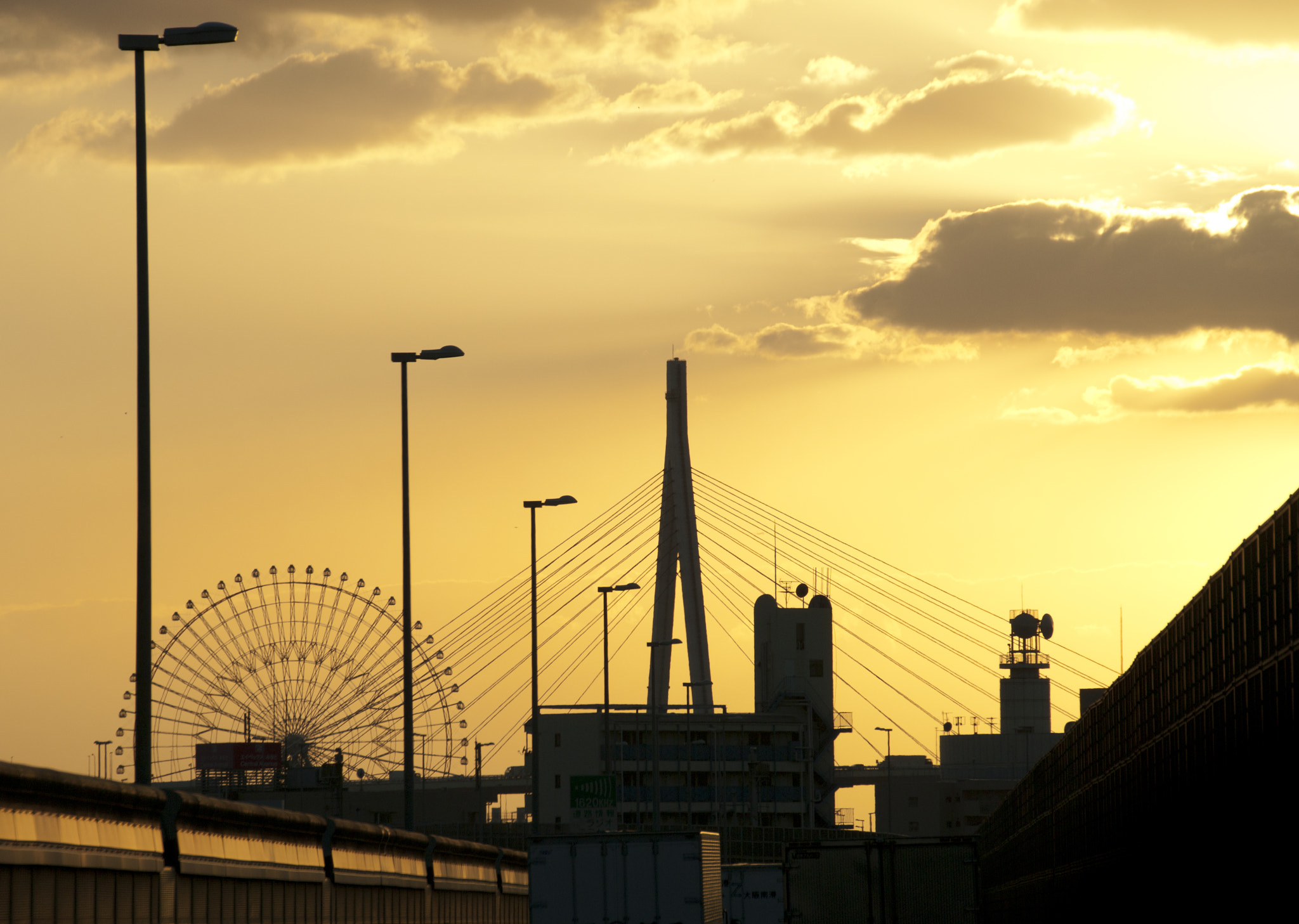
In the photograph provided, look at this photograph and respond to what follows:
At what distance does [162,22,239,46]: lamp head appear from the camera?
25.6 m

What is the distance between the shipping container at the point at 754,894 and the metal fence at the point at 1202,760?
7.67 m

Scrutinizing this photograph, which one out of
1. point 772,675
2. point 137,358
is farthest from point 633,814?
point 137,358

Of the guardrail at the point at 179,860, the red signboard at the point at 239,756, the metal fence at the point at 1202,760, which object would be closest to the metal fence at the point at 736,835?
the red signboard at the point at 239,756

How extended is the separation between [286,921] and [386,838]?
6.14 meters

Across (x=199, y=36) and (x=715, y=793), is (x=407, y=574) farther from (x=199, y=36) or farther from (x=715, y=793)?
(x=715, y=793)

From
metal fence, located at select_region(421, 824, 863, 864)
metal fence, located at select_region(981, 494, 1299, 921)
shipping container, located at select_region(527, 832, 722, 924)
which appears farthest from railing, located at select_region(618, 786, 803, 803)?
shipping container, located at select_region(527, 832, 722, 924)

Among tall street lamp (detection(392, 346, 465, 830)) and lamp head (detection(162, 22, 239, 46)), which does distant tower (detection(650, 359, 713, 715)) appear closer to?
tall street lamp (detection(392, 346, 465, 830))

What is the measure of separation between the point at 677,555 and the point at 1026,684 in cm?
9221

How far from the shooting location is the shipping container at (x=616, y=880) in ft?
110

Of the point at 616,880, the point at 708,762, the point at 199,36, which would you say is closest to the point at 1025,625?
the point at 708,762

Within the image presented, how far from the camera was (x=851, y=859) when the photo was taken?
41.4m

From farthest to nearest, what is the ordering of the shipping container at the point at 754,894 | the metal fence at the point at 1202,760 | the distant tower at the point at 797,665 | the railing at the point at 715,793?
1. the distant tower at the point at 797,665
2. the railing at the point at 715,793
3. the shipping container at the point at 754,894
4. the metal fence at the point at 1202,760

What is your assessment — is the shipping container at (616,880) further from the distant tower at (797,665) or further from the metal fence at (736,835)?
the distant tower at (797,665)

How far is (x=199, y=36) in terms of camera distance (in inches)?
1013
